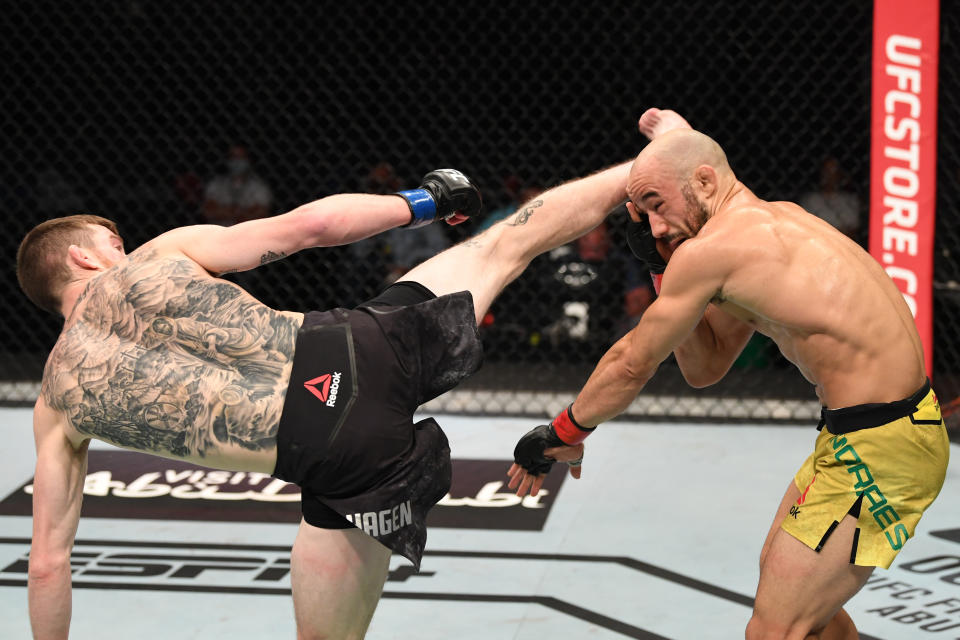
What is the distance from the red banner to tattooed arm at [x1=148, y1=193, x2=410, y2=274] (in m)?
2.88

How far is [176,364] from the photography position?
196 cm

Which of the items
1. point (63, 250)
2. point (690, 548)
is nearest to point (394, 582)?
point (690, 548)

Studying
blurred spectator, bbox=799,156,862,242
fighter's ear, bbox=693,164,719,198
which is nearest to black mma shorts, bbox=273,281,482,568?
fighter's ear, bbox=693,164,719,198

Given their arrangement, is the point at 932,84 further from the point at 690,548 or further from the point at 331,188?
the point at 331,188

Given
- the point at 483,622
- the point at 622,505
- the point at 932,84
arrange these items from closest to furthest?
1. the point at 483,622
2. the point at 622,505
3. the point at 932,84

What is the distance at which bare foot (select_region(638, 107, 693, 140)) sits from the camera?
231 centimetres

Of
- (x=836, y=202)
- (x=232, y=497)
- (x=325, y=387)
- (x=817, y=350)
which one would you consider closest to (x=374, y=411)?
(x=325, y=387)

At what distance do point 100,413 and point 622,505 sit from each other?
2.09 metres

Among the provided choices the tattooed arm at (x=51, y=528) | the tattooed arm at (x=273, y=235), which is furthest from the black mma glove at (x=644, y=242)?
the tattooed arm at (x=51, y=528)

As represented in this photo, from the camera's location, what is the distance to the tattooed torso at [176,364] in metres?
1.95

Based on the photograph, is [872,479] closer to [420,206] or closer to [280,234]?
[420,206]

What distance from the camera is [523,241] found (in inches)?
89.3

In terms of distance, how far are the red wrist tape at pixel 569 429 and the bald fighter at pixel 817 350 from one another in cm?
25

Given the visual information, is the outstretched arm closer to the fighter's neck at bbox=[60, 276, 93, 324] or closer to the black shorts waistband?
the fighter's neck at bbox=[60, 276, 93, 324]
